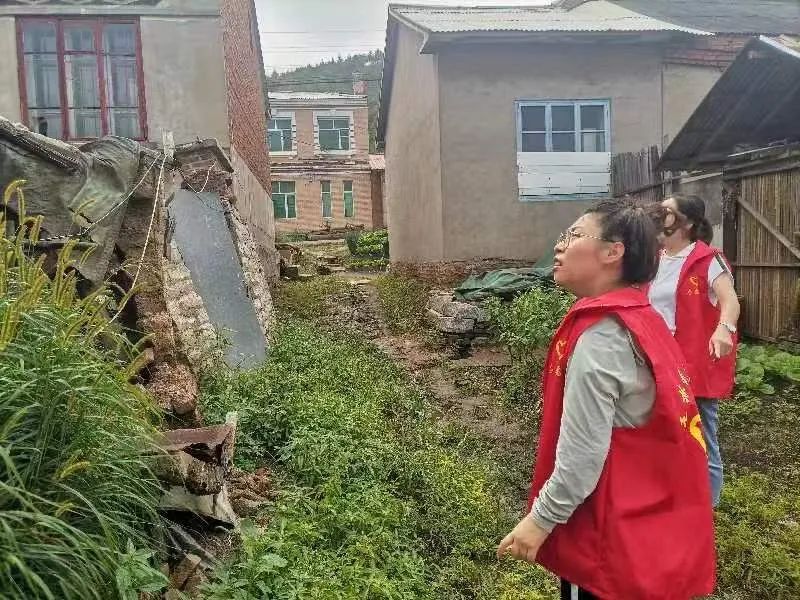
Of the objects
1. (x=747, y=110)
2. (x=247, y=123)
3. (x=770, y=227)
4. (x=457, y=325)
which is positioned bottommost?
(x=457, y=325)

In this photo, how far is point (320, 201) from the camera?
29.4 meters

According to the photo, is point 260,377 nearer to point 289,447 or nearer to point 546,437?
point 289,447

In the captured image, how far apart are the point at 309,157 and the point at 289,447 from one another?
2581cm

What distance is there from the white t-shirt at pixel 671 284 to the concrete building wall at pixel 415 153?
699 centimetres

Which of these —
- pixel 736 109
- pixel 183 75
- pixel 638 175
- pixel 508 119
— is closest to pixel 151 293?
pixel 183 75

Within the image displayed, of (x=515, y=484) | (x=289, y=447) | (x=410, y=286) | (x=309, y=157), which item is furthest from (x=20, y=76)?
(x=309, y=157)

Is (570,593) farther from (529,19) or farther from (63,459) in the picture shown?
(529,19)

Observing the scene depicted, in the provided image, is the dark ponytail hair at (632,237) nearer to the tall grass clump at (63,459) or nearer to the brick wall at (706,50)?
the tall grass clump at (63,459)

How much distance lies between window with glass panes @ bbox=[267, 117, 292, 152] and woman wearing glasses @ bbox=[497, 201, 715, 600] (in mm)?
27954

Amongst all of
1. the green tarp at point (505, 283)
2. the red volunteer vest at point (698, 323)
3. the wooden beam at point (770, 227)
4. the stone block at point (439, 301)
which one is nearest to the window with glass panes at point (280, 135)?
the stone block at point (439, 301)

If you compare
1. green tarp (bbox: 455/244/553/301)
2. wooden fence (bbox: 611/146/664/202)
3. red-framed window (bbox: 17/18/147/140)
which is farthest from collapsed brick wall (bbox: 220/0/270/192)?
wooden fence (bbox: 611/146/664/202)

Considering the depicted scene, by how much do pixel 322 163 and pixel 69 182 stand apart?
83.2 ft

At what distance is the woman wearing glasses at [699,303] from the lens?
10.8 ft

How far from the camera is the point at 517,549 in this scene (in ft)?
5.94
